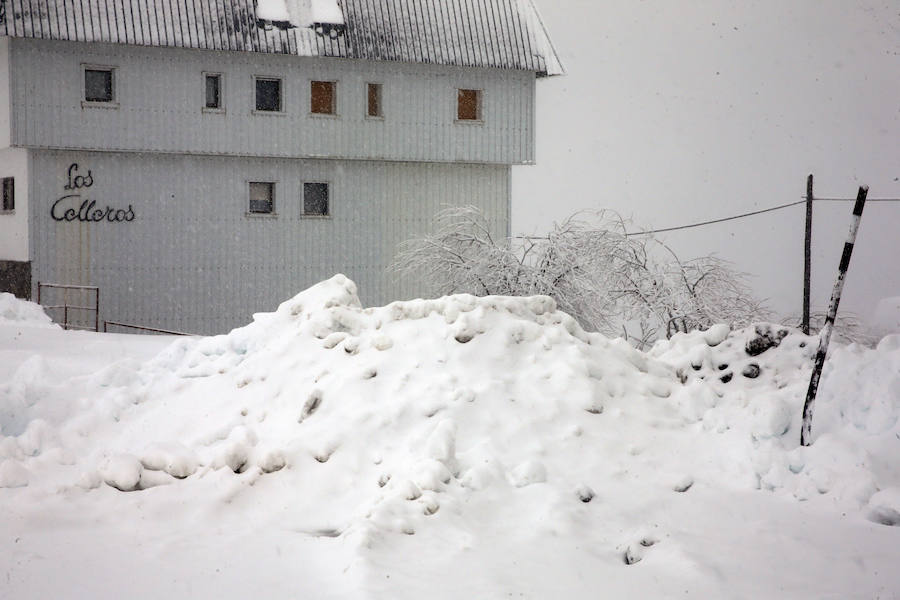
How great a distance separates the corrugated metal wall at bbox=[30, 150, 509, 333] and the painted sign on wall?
0.06 metres

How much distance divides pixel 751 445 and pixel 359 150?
19804mm

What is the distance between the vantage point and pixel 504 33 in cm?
2875

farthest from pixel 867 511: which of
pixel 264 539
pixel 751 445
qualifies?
pixel 264 539

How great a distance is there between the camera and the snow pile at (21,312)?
72.4ft

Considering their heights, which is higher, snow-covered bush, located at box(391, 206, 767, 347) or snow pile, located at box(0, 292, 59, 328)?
snow-covered bush, located at box(391, 206, 767, 347)

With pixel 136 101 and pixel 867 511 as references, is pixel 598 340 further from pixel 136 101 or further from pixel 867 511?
pixel 136 101

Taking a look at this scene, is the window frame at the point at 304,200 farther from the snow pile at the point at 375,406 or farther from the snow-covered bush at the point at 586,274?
the snow pile at the point at 375,406

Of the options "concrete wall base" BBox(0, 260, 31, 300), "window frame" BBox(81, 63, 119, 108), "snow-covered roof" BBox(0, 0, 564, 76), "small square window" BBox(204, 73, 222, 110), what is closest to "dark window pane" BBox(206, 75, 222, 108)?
"small square window" BBox(204, 73, 222, 110)

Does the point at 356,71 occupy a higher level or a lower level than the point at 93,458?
higher

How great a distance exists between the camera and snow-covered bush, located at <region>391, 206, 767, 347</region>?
2486 centimetres

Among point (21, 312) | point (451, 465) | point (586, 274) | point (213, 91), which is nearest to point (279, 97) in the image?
point (213, 91)

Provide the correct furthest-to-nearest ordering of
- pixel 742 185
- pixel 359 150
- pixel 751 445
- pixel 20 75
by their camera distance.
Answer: pixel 742 185 < pixel 359 150 < pixel 20 75 < pixel 751 445

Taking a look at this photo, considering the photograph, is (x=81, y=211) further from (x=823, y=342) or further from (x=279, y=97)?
(x=823, y=342)

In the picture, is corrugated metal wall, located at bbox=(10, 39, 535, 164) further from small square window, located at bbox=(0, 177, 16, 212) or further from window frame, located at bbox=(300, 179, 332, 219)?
small square window, located at bbox=(0, 177, 16, 212)
